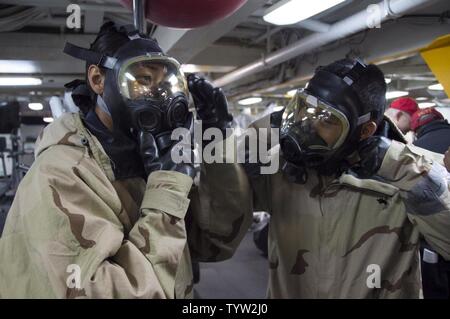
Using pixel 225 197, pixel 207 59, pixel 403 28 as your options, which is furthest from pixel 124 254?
pixel 207 59

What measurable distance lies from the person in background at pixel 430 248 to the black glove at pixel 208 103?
145 cm

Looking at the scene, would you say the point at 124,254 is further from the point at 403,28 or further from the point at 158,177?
the point at 403,28

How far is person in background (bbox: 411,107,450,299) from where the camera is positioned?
2451 mm

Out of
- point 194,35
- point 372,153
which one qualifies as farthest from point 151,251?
point 194,35

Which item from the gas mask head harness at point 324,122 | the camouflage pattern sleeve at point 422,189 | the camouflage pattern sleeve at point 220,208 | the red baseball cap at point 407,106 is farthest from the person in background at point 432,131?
the camouflage pattern sleeve at point 220,208

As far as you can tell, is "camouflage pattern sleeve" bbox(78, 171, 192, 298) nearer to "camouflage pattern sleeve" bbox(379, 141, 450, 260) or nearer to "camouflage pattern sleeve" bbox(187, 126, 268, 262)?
"camouflage pattern sleeve" bbox(187, 126, 268, 262)

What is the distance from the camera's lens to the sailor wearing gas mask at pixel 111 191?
0.92m

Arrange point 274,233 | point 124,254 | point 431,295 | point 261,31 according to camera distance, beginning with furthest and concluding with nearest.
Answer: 1. point 261,31
2. point 431,295
3. point 274,233
4. point 124,254

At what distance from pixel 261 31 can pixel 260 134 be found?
8.54 feet

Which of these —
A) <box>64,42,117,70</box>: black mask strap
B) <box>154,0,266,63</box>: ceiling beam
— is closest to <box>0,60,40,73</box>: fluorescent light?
<box>154,0,266,63</box>: ceiling beam

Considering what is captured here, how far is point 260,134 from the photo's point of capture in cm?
158

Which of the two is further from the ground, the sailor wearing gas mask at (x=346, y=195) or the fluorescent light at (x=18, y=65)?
the fluorescent light at (x=18, y=65)

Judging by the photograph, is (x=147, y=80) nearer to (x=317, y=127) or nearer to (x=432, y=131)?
(x=317, y=127)

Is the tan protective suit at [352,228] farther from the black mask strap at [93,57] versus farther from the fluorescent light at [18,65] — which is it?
the fluorescent light at [18,65]
